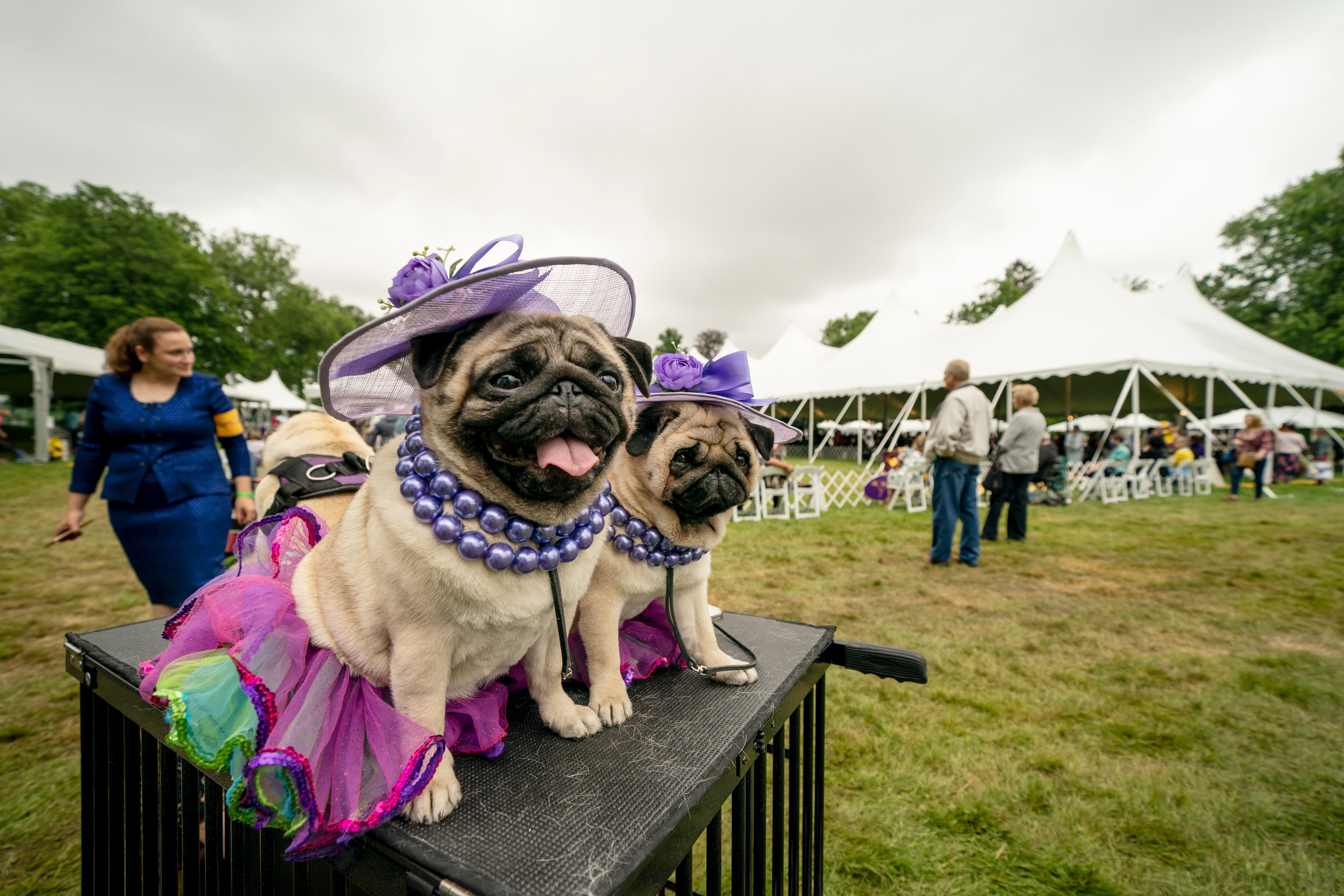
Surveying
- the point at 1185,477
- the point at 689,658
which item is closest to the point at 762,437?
the point at 689,658

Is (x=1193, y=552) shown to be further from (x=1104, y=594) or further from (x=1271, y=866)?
(x=1271, y=866)

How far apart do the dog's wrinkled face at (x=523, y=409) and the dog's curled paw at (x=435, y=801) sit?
1.70ft

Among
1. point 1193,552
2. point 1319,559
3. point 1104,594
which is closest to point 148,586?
point 1104,594

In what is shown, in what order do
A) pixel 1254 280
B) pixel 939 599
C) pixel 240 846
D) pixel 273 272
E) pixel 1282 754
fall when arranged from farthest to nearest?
pixel 273 272 → pixel 1254 280 → pixel 939 599 → pixel 1282 754 → pixel 240 846

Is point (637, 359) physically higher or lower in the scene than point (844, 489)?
higher

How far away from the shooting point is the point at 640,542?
4.96ft

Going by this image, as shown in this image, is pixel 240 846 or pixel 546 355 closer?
pixel 546 355

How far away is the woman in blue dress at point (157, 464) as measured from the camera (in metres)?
2.61

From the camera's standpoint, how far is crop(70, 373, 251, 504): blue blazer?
8.54ft

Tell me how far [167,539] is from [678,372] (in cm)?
279

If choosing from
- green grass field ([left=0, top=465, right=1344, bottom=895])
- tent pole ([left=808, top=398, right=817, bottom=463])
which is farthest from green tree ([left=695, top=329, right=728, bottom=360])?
green grass field ([left=0, top=465, right=1344, bottom=895])

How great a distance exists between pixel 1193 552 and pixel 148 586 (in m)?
10.2

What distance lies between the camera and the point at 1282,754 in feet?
8.73

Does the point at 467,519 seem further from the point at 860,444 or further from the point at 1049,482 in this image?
→ the point at 860,444
